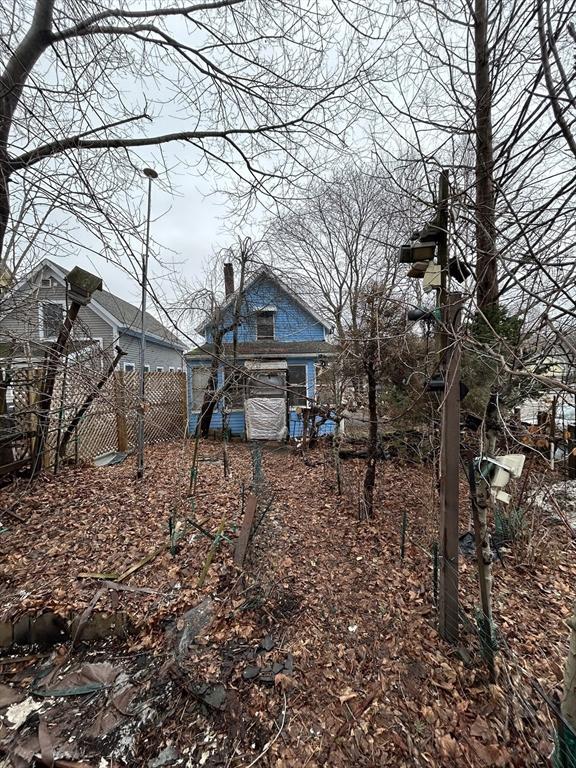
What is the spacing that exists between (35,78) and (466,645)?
211 inches

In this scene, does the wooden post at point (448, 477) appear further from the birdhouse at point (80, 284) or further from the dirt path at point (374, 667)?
the birdhouse at point (80, 284)

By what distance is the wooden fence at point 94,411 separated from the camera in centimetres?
323

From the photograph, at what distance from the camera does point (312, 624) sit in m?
2.56

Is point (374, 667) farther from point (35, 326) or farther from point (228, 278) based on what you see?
point (228, 278)

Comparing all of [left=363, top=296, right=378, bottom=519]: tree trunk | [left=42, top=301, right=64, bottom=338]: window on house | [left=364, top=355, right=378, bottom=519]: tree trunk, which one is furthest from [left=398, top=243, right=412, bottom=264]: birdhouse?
[left=42, top=301, right=64, bottom=338]: window on house

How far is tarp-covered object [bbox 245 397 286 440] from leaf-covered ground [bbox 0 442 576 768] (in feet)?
17.6

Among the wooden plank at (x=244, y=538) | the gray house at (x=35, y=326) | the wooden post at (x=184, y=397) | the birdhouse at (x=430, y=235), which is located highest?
the birdhouse at (x=430, y=235)

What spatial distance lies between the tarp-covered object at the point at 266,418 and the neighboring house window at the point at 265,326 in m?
2.66

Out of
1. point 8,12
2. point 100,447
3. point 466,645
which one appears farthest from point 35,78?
point 100,447

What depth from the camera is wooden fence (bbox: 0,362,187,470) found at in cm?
323

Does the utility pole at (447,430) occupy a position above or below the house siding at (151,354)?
below

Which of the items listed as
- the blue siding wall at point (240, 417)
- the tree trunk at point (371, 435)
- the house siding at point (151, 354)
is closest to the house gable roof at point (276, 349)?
the blue siding wall at point (240, 417)

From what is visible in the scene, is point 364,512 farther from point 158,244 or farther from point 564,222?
point 158,244

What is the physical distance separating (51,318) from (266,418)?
742 cm
